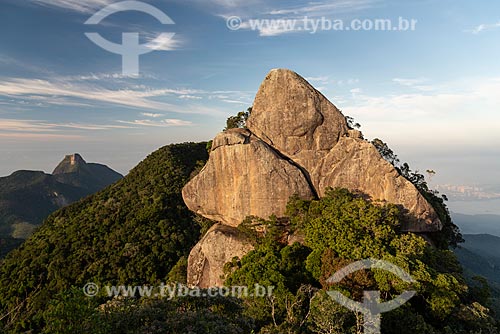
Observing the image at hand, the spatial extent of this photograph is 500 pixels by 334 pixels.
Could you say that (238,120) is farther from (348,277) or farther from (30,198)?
(30,198)

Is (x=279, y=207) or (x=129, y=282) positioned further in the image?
(x=129, y=282)

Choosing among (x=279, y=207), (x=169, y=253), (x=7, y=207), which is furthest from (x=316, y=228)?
(x=7, y=207)

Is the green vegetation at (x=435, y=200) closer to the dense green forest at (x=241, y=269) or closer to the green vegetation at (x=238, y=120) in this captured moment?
the dense green forest at (x=241, y=269)

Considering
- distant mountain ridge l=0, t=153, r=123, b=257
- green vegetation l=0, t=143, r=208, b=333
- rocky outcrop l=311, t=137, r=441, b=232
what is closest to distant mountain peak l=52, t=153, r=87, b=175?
distant mountain ridge l=0, t=153, r=123, b=257

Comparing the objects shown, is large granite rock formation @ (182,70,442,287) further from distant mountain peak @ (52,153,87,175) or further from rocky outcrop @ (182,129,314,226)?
distant mountain peak @ (52,153,87,175)

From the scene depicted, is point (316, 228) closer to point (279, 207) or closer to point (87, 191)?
point (279, 207)

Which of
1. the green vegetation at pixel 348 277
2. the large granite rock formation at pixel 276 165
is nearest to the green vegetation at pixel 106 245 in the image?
the large granite rock formation at pixel 276 165

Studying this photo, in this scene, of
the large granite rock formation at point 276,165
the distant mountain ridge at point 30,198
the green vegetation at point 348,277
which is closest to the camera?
the green vegetation at point 348,277
